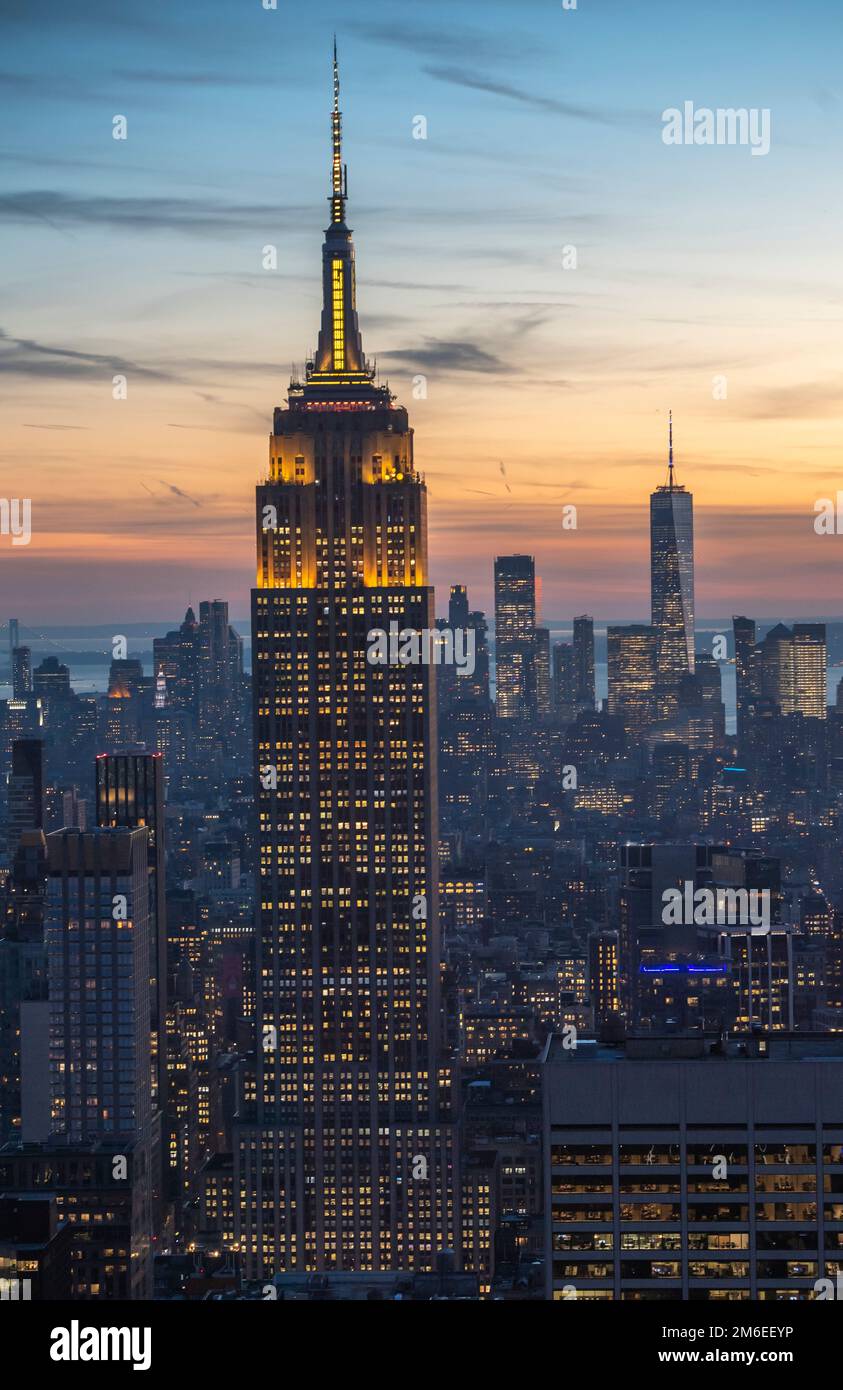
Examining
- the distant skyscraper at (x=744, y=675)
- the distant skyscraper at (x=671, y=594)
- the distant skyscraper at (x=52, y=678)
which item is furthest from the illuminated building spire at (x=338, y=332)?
the distant skyscraper at (x=744, y=675)

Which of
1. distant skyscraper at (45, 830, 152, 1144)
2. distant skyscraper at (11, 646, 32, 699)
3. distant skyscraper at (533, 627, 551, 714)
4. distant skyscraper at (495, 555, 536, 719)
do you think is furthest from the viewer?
distant skyscraper at (533, 627, 551, 714)

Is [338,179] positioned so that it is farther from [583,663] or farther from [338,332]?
[583,663]

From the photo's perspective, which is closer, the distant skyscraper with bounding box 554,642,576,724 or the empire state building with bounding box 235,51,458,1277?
the empire state building with bounding box 235,51,458,1277

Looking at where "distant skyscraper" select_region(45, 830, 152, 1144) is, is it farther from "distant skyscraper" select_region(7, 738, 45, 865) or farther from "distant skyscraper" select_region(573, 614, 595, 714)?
"distant skyscraper" select_region(573, 614, 595, 714)

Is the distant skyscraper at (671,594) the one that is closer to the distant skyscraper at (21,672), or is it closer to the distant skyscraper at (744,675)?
the distant skyscraper at (744,675)

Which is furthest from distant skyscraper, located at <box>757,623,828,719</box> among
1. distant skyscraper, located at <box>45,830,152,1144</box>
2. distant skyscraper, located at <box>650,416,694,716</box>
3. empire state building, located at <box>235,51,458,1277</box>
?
distant skyscraper, located at <box>45,830,152,1144</box>

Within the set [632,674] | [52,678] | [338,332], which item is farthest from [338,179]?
[632,674]
